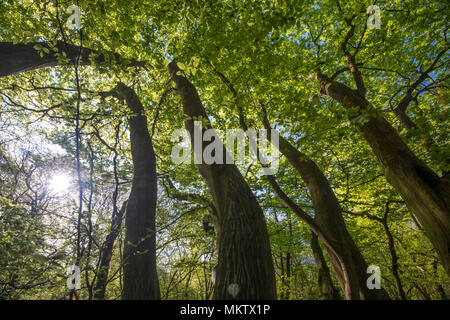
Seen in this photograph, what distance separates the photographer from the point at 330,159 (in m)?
7.39

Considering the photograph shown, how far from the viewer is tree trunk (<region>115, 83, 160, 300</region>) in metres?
2.66

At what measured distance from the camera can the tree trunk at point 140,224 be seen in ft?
8.73

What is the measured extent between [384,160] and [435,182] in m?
0.75

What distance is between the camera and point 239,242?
1.98 meters

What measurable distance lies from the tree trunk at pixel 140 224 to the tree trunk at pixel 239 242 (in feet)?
4.29

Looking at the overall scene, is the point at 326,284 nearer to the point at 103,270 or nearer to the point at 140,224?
the point at 140,224

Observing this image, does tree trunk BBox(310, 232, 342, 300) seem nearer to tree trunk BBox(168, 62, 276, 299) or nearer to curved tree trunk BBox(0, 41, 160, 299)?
tree trunk BBox(168, 62, 276, 299)

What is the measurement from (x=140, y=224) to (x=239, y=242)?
1.95m

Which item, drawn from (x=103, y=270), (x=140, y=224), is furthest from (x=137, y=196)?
(x=103, y=270)

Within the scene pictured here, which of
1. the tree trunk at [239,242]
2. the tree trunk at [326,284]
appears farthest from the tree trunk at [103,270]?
the tree trunk at [326,284]

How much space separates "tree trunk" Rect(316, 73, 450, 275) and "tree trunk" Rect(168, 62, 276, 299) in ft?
6.25

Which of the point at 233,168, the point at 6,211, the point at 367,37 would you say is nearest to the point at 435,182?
the point at 233,168

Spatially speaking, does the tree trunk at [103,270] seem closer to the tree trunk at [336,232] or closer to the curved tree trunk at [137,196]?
the curved tree trunk at [137,196]
